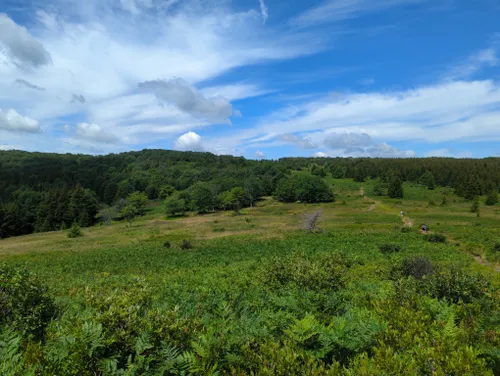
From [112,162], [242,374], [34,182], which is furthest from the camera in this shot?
[112,162]

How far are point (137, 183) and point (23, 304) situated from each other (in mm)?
147521

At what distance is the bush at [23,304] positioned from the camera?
25.4 feet

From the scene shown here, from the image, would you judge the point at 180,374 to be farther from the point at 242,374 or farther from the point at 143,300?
the point at 143,300

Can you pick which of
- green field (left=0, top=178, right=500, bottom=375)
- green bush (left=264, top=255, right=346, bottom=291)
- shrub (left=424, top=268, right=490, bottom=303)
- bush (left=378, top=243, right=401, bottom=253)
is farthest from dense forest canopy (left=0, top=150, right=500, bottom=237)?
green field (left=0, top=178, right=500, bottom=375)

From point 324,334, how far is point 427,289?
7.81 metres

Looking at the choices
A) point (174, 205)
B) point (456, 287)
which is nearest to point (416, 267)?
point (456, 287)

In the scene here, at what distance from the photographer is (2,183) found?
5128 inches

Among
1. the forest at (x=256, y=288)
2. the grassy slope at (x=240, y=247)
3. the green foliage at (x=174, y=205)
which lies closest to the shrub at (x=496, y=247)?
the forest at (x=256, y=288)

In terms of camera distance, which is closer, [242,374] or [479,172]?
[242,374]

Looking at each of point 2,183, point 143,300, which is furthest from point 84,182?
point 143,300

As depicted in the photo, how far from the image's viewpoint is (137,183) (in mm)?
147250

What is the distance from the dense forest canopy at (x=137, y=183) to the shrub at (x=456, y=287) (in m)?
99.5

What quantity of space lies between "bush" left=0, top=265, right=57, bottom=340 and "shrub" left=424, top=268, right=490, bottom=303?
12.6 m

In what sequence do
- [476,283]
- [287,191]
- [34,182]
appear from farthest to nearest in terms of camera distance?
1. [34,182]
2. [287,191]
3. [476,283]
